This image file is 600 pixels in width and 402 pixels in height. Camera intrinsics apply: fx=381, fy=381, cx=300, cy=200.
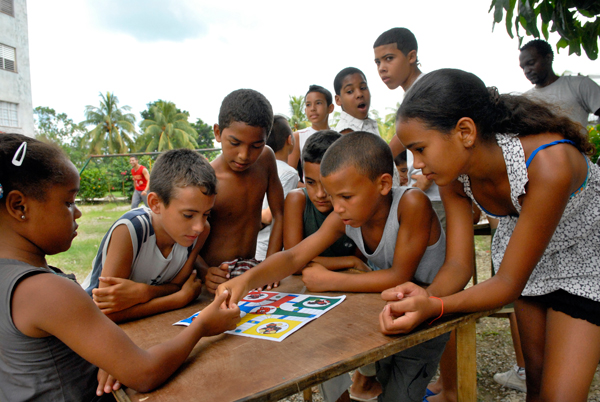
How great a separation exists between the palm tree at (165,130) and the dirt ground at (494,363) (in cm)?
3562

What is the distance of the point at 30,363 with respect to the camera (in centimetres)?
107

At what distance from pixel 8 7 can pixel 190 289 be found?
24.5 meters

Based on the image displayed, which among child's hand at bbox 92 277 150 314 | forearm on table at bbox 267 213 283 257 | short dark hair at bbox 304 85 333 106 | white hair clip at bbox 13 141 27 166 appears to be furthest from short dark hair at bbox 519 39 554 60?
white hair clip at bbox 13 141 27 166

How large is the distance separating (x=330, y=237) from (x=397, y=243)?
0.36 m

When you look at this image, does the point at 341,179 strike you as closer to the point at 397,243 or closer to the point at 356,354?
the point at 397,243

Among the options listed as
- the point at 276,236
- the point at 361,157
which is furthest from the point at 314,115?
the point at 361,157

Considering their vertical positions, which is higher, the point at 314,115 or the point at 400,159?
the point at 314,115

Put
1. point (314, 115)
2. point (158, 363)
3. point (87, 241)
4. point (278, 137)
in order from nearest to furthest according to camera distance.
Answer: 1. point (158, 363)
2. point (278, 137)
3. point (314, 115)
4. point (87, 241)

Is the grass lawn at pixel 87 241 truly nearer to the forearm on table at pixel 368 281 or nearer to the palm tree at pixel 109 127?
the forearm on table at pixel 368 281

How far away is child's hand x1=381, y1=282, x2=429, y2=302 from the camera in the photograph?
128cm

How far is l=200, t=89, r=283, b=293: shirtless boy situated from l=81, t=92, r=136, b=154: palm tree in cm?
3817

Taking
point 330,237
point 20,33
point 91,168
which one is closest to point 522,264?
point 330,237

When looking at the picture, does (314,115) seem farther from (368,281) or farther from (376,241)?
(368,281)

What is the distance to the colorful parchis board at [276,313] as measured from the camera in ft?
4.03
